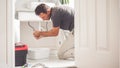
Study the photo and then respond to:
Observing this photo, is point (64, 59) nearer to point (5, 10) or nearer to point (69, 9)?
point (69, 9)

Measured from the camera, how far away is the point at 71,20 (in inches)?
98.2

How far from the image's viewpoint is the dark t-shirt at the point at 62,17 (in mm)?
2363

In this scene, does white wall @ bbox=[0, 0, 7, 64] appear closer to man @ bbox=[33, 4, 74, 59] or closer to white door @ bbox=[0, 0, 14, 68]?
white door @ bbox=[0, 0, 14, 68]

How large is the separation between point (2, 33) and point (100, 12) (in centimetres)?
91

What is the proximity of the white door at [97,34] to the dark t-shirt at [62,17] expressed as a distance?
0.45 metres

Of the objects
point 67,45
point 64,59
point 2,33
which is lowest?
point 64,59

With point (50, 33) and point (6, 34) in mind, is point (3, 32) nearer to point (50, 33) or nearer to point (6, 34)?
point (6, 34)

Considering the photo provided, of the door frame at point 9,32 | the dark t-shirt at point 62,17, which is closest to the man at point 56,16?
the dark t-shirt at point 62,17

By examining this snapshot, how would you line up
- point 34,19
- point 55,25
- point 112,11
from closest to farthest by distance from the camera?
point 112,11 < point 55,25 < point 34,19

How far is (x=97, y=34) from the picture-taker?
1.77 m

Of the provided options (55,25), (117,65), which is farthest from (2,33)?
(117,65)

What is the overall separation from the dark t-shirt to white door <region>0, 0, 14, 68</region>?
0.66 metres

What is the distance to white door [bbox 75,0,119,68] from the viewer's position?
1.68m

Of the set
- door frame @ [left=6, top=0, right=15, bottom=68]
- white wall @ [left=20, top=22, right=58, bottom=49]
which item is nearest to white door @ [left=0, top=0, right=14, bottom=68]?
door frame @ [left=6, top=0, right=15, bottom=68]
